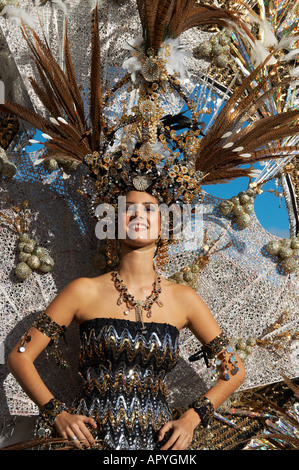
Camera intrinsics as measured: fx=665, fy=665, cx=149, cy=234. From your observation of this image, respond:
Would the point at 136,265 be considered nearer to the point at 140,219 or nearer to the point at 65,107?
the point at 140,219

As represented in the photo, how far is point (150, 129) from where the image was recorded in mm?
3119

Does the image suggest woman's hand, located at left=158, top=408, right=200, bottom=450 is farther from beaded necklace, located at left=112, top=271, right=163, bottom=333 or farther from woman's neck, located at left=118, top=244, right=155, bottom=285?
woman's neck, located at left=118, top=244, right=155, bottom=285

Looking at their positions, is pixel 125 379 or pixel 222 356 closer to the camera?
pixel 125 379

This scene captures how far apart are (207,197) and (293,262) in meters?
0.60

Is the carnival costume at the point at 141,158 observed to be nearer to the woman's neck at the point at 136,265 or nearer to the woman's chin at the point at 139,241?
the woman's neck at the point at 136,265

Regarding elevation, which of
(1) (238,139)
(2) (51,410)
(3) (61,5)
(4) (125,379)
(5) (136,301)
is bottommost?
(2) (51,410)

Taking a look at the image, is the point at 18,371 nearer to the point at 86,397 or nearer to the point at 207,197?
the point at 86,397

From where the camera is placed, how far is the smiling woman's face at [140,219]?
301 cm

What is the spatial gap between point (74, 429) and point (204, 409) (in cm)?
61

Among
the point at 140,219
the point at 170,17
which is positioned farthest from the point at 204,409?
the point at 170,17

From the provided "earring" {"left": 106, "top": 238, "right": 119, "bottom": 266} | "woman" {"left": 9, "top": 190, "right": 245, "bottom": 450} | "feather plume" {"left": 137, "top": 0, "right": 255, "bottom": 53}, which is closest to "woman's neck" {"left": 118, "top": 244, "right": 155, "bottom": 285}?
"woman" {"left": 9, "top": 190, "right": 245, "bottom": 450}

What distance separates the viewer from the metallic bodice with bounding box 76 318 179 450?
282 cm

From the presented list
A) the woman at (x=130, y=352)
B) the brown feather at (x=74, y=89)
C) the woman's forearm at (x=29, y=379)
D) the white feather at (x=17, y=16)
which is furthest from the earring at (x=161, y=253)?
the white feather at (x=17, y=16)

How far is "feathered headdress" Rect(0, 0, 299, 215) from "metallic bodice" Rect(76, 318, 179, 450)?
0.65 metres
